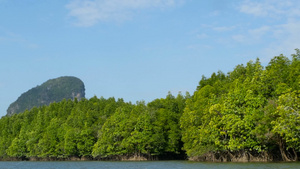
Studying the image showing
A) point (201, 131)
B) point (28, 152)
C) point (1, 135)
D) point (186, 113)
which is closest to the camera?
point (201, 131)

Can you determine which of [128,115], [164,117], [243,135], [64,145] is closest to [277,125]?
[243,135]

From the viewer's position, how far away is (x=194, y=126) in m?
69.8

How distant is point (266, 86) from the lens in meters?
57.2

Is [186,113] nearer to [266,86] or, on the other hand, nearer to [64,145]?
[266,86]

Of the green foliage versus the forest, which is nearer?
the green foliage

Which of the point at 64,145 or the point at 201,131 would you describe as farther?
the point at 64,145

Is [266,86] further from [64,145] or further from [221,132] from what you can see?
[64,145]

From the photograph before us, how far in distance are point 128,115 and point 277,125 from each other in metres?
51.3

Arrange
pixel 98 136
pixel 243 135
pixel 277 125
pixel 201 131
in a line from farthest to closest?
pixel 98 136 → pixel 201 131 → pixel 243 135 → pixel 277 125

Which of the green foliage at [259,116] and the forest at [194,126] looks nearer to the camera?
the green foliage at [259,116]

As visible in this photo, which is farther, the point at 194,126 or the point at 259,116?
the point at 194,126

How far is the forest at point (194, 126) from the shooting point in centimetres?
5212

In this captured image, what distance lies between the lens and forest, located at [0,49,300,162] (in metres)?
52.1

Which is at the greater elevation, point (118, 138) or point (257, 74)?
point (257, 74)
